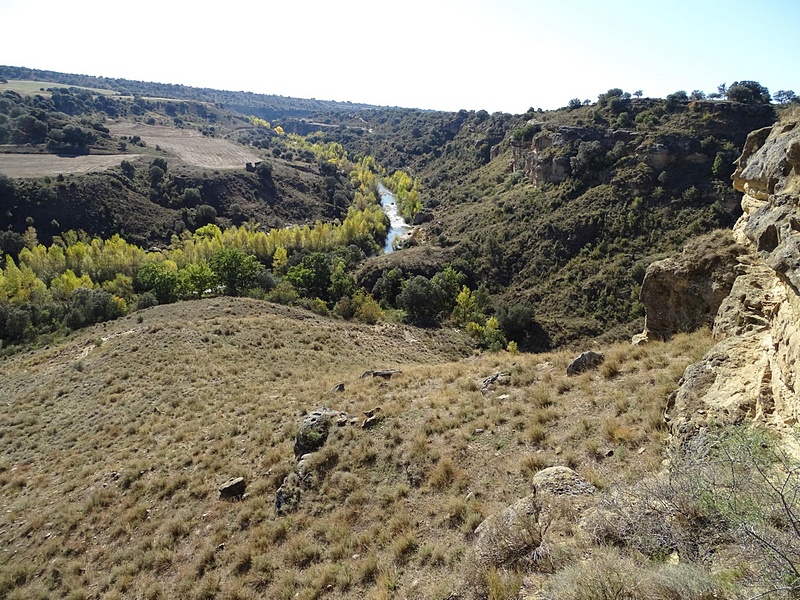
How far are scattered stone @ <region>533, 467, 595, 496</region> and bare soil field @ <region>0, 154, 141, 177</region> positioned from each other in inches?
3637

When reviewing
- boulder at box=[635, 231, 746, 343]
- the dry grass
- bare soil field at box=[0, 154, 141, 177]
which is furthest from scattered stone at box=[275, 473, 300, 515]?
bare soil field at box=[0, 154, 141, 177]

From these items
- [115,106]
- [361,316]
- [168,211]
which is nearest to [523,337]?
[361,316]

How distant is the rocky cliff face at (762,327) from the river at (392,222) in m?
68.2

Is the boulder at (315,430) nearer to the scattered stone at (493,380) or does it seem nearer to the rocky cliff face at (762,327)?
the scattered stone at (493,380)

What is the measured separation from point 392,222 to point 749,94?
61.5 meters

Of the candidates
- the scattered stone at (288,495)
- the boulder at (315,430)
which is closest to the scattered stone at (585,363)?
the boulder at (315,430)

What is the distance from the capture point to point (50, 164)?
78875 millimetres

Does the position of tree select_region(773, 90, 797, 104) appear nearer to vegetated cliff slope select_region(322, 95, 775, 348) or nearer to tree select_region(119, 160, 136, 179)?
vegetated cliff slope select_region(322, 95, 775, 348)

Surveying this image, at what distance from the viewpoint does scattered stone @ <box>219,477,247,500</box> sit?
12016 mm

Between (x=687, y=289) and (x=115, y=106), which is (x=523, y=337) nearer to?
(x=687, y=289)

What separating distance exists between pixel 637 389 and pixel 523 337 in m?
31.7

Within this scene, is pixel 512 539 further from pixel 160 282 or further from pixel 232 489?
pixel 160 282

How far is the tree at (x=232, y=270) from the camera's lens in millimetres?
49925

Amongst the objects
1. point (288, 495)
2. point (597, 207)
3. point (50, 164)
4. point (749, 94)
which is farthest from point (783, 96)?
point (50, 164)
